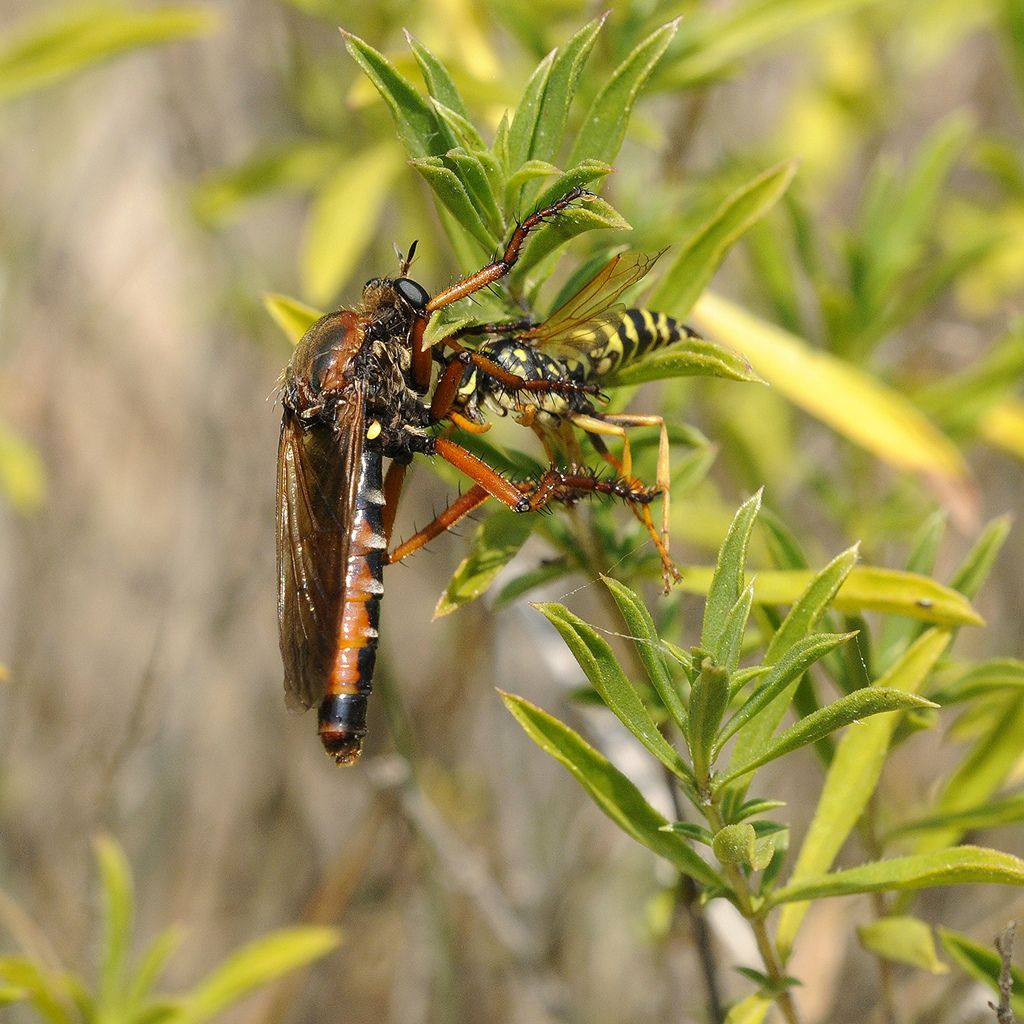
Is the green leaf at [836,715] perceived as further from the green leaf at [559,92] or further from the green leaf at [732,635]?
the green leaf at [559,92]

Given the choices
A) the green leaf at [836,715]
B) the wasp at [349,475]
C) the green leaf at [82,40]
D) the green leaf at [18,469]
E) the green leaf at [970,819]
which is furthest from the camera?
the green leaf at [18,469]

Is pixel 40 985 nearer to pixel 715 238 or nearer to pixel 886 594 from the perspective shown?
pixel 886 594

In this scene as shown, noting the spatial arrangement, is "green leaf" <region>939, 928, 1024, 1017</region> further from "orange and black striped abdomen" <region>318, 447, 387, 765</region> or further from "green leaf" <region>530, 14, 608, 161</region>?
"green leaf" <region>530, 14, 608, 161</region>

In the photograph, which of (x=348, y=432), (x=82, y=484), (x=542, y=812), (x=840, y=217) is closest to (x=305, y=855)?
(x=542, y=812)

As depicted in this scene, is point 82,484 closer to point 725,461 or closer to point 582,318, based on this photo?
point 725,461

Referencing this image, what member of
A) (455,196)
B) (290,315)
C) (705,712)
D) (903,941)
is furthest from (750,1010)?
(290,315)

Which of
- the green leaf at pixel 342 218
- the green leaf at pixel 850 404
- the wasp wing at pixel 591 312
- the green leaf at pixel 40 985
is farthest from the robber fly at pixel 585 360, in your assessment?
the green leaf at pixel 40 985
